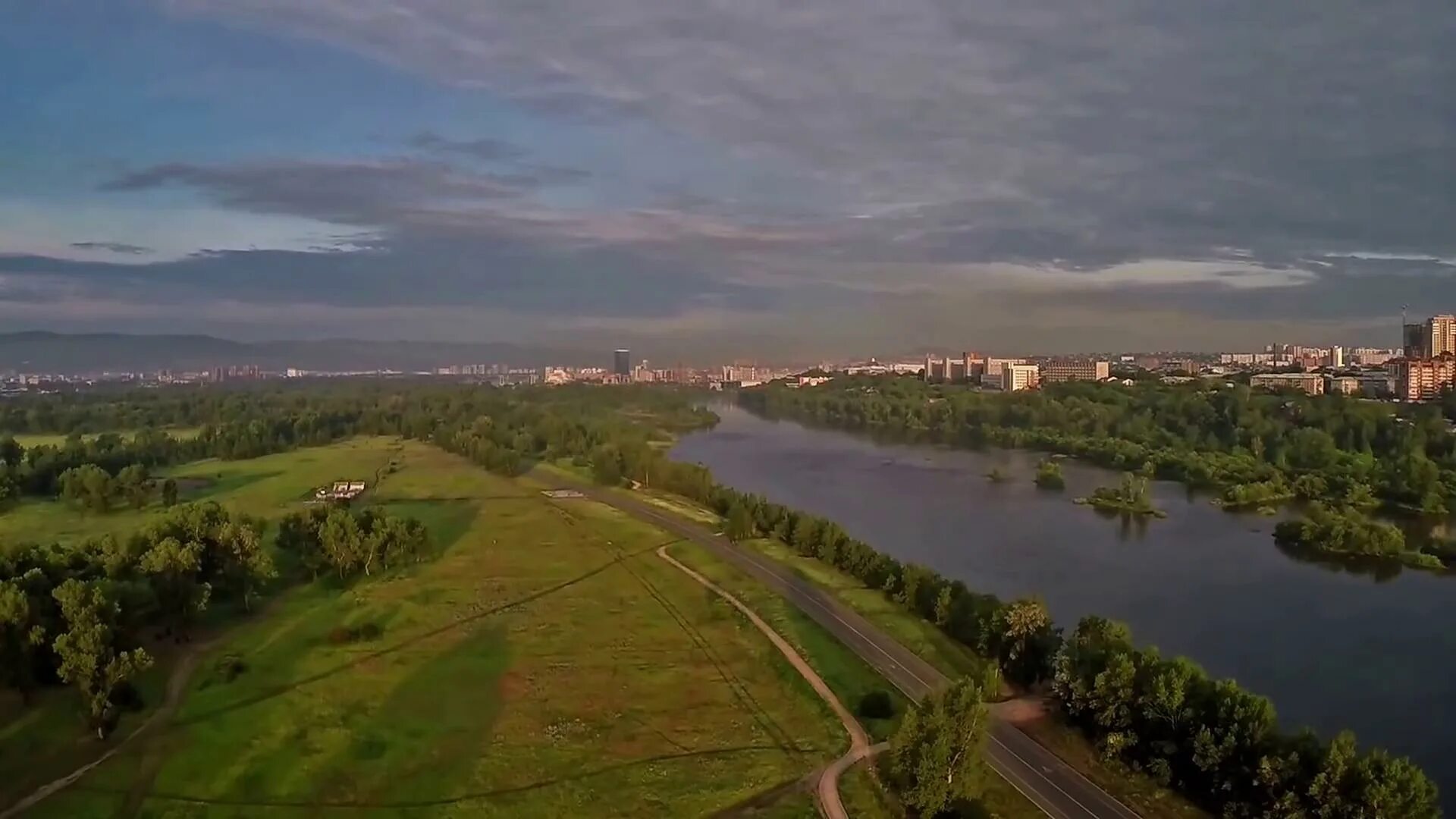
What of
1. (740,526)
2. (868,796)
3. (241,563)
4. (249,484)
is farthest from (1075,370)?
(868,796)

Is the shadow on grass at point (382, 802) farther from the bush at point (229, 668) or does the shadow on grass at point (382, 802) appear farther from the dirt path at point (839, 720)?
the bush at point (229, 668)

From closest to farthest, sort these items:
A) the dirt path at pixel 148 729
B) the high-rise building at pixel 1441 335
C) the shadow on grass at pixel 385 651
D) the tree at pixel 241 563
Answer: the dirt path at pixel 148 729
the shadow on grass at pixel 385 651
the tree at pixel 241 563
the high-rise building at pixel 1441 335

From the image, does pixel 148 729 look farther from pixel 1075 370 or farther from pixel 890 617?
pixel 1075 370

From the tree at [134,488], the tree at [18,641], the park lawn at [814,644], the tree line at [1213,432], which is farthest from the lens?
the tree line at [1213,432]

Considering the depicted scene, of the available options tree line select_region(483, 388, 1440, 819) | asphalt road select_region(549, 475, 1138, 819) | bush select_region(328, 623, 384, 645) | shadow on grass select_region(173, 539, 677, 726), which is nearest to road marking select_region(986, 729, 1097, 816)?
asphalt road select_region(549, 475, 1138, 819)

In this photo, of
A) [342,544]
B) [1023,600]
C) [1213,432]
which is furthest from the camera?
[1213,432]

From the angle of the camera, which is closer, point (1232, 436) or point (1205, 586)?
point (1205, 586)

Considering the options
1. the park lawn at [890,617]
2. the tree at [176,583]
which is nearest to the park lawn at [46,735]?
the tree at [176,583]
